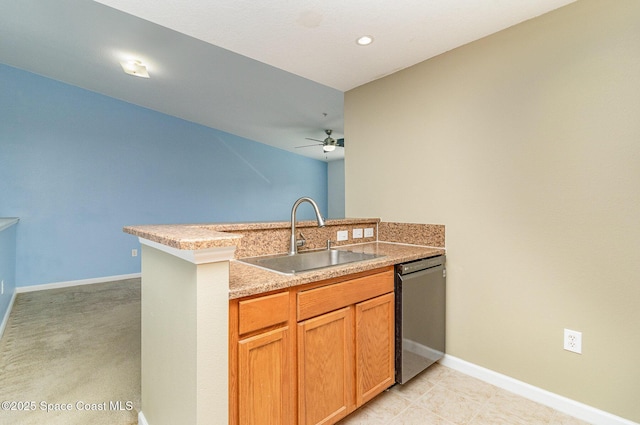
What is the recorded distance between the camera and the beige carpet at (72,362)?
1737 millimetres

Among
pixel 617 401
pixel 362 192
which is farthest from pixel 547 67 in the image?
pixel 617 401

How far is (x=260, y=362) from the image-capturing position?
120 cm

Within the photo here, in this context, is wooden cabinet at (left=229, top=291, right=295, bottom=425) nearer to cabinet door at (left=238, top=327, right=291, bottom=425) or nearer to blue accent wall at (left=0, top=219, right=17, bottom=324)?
cabinet door at (left=238, top=327, right=291, bottom=425)

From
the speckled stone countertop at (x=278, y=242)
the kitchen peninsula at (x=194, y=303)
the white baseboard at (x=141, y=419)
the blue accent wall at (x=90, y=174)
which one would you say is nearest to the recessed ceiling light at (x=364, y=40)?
the speckled stone countertop at (x=278, y=242)

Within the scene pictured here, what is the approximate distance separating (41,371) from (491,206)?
3.35 metres

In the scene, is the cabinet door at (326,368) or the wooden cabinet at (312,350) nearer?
the wooden cabinet at (312,350)

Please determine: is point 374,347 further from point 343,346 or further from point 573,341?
point 573,341

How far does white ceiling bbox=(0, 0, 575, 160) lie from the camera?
171 centimetres

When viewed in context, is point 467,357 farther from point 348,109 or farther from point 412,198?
point 348,109

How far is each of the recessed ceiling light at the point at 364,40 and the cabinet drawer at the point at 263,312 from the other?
1693 mm

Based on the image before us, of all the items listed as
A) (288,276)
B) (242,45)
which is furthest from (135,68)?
(288,276)

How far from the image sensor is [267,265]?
1.62 meters

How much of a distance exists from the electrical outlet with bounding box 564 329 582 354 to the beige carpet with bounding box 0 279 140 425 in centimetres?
246

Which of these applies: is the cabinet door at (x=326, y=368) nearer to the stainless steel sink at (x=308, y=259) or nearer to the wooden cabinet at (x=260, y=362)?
the wooden cabinet at (x=260, y=362)
